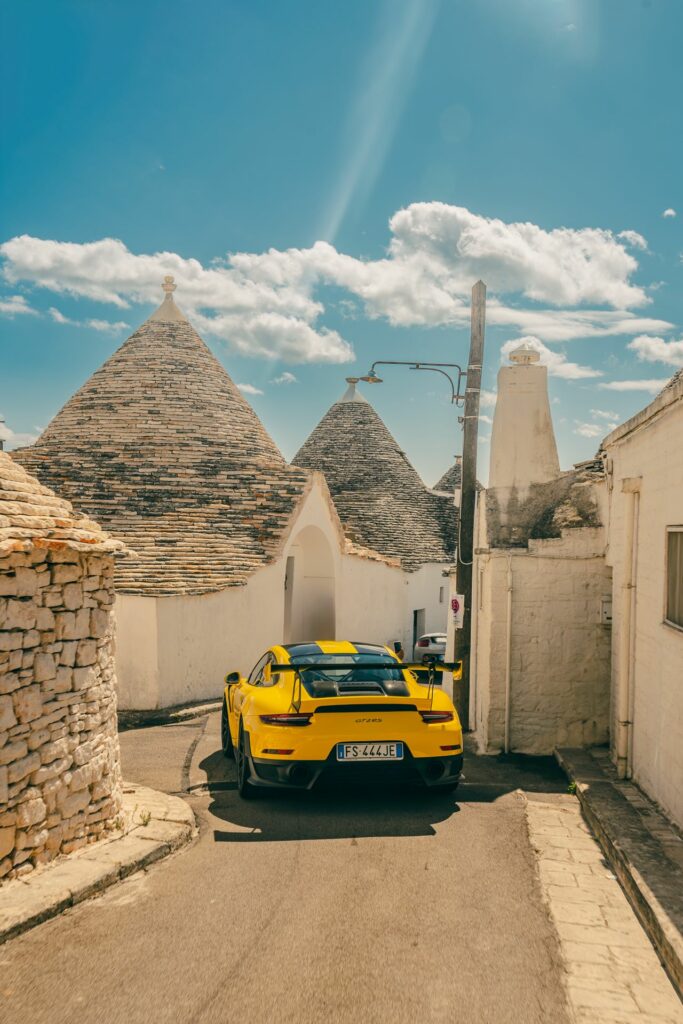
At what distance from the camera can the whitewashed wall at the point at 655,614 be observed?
664 cm

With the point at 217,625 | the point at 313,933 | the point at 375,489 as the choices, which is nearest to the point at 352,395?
the point at 375,489

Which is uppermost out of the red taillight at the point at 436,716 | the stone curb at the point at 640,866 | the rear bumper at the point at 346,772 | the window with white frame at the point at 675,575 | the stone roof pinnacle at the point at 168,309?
the stone roof pinnacle at the point at 168,309

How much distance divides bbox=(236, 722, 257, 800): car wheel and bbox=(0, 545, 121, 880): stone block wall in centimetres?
114

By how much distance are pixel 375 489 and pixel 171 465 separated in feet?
37.0

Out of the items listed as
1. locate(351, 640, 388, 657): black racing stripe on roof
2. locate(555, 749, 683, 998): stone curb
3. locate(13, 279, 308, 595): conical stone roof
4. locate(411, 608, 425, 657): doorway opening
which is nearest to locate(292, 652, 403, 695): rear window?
locate(351, 640, 388, 657): black racing stripe on roof

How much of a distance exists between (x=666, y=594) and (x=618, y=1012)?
12.0ft

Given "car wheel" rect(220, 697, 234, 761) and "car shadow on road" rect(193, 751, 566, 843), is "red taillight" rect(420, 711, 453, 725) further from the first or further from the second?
"car wheel" rect(220, 697, 234, 761)

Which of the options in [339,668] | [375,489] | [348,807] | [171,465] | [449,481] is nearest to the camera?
[348,807]

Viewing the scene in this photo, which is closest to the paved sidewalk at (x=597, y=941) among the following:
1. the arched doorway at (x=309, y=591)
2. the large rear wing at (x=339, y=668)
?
the large rear wing at (x=339, y=668)

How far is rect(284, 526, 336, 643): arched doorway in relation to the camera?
880 inches

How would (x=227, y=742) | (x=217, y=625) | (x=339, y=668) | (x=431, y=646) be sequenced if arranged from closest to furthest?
(x=339, y=668), (x=227, y=742), (x=217, y=625), (x=431, y=646)

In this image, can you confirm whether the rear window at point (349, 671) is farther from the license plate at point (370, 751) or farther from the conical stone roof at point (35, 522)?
the conical stone roof at point (35, 522)

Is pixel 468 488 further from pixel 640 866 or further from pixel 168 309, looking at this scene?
pixel 168 309

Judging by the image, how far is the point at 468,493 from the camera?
12320mm
